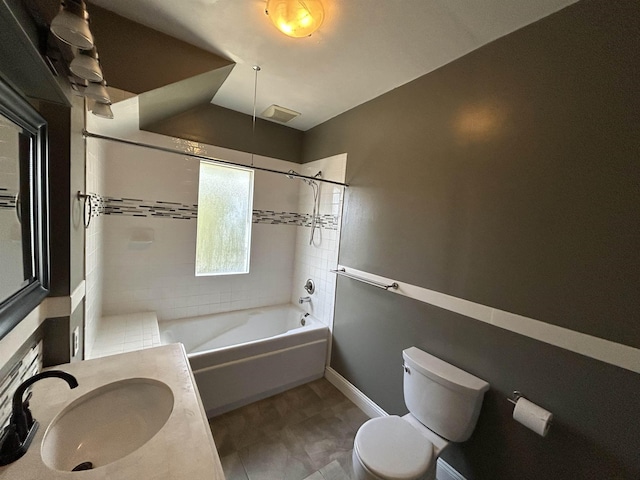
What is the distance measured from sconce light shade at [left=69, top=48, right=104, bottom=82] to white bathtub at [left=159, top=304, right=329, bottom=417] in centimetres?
172

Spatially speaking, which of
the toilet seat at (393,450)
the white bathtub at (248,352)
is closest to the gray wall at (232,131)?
the white bathtub at (248,352)

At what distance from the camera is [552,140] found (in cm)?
120

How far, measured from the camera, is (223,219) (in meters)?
2.80

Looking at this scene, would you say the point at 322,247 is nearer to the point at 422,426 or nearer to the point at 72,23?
the point at 422,426

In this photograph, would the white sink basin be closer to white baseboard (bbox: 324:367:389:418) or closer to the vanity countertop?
the vanity countertop

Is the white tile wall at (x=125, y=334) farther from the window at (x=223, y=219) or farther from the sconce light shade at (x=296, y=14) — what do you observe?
the sconce light shade at (x=296, y=14)

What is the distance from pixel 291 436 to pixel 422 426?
0.96 metres

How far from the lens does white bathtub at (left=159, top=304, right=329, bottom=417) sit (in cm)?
195

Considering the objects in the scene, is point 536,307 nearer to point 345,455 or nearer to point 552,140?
point 552,140

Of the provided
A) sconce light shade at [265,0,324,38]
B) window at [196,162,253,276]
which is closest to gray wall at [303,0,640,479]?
sconce light shade at [265,0,324,38]

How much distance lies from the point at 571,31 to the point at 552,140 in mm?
483

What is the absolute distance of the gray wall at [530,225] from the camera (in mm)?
1035

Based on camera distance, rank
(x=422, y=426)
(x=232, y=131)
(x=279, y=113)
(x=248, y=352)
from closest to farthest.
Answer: (x=422, y=426) < (x=248, y=352) < (x=279, y=113) < (x=232, y=131)

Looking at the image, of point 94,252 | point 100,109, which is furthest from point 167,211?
point 100,109
